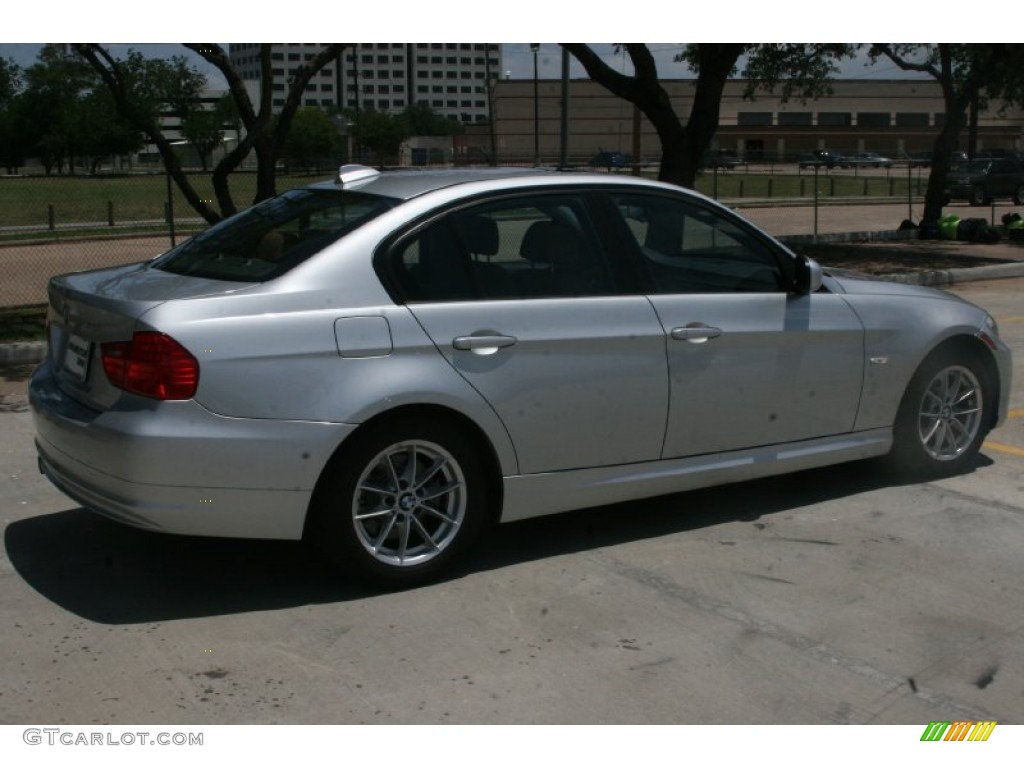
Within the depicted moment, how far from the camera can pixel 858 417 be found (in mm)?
6227

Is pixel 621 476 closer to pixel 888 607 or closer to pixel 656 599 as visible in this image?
pixel 656 599

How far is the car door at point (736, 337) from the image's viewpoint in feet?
18.5

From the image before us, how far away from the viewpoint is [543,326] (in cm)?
527

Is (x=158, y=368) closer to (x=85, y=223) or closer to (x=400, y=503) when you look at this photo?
(x=400, y=503)

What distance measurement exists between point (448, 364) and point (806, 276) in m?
1.95

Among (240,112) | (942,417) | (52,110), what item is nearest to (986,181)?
(240,112)

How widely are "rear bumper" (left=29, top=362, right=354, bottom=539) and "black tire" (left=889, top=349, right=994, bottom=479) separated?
10.3 ft

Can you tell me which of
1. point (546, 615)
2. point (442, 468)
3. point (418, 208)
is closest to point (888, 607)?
point (546, 615)

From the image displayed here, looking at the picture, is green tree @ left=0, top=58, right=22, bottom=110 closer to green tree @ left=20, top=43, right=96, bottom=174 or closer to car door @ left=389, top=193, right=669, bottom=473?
green tree @ left=20, top=43, right=96, bottom=174

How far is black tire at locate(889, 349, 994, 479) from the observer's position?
647 centimetres

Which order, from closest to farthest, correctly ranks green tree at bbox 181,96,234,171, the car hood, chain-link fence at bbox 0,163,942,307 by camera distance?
the car hood
chain-link fence at bbox 0,163,942,307
green tree at bbox 181,96,234,171

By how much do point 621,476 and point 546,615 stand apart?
2.84ft

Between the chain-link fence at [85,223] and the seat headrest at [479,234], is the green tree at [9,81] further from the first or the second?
the seat headrest at [479,234]
